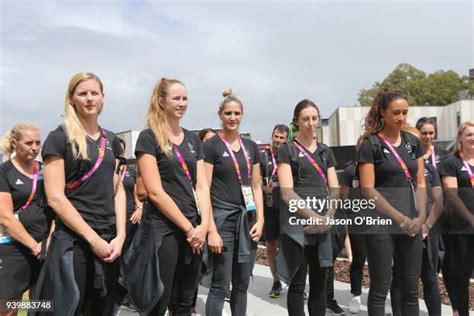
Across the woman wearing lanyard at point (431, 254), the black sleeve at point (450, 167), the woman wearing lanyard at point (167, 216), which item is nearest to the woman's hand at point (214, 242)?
the woman wearing lanyard at point (167, 216)

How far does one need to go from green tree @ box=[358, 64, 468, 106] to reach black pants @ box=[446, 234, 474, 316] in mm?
55358

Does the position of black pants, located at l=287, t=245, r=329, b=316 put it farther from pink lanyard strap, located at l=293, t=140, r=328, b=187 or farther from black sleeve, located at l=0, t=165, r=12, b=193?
black sleeve, located at l=0, t=165, r=12, b=193

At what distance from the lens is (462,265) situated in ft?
15.1

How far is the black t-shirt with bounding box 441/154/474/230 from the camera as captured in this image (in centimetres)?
459

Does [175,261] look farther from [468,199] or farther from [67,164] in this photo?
[468,199]

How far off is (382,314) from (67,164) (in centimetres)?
273

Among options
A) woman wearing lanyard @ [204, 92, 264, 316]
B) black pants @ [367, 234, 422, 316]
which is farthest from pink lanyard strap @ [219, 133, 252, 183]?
black pants @ [367, 234, 422, 316]

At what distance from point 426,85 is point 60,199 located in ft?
203

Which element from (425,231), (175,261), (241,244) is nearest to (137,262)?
(175,261)

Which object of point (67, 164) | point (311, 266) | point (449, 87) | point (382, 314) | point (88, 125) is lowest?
point (382, 314)

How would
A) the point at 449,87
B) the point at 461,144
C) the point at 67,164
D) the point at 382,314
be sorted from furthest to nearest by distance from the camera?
the point at 449,87 → the point at 461,144 → the point at 382,314 → the point at 67,164

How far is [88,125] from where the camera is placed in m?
3.24

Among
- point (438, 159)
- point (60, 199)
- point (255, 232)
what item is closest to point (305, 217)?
point (255, 232)

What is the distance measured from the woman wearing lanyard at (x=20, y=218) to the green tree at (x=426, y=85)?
186ft
